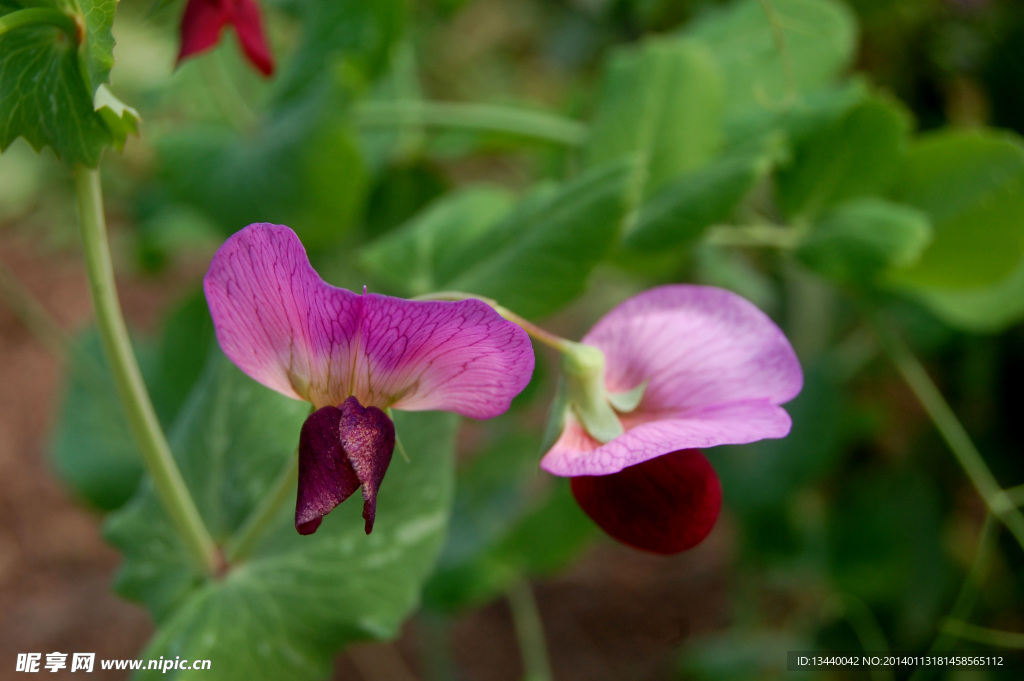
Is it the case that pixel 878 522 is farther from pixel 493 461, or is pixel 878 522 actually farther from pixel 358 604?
pixel 358 604

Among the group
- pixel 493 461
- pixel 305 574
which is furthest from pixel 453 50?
pixel 305 574

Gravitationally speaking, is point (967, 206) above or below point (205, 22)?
below

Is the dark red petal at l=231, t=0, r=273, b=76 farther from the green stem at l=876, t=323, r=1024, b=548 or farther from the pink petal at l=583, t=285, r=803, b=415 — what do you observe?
the green stem at l=876, t=323, r=1024, b=548

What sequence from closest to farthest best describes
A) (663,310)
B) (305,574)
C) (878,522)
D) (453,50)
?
1. (663,310)
2. (305,574)
3. (878,522)
4. (453,50)

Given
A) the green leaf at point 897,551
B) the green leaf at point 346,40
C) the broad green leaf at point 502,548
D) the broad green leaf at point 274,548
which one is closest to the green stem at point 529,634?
the broad green leaf at point 502,548

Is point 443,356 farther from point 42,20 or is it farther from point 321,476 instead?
point 42,20

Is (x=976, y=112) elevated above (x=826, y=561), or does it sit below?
above

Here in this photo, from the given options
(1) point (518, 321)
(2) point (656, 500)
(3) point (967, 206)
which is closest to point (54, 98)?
(1) point (518, 321)
